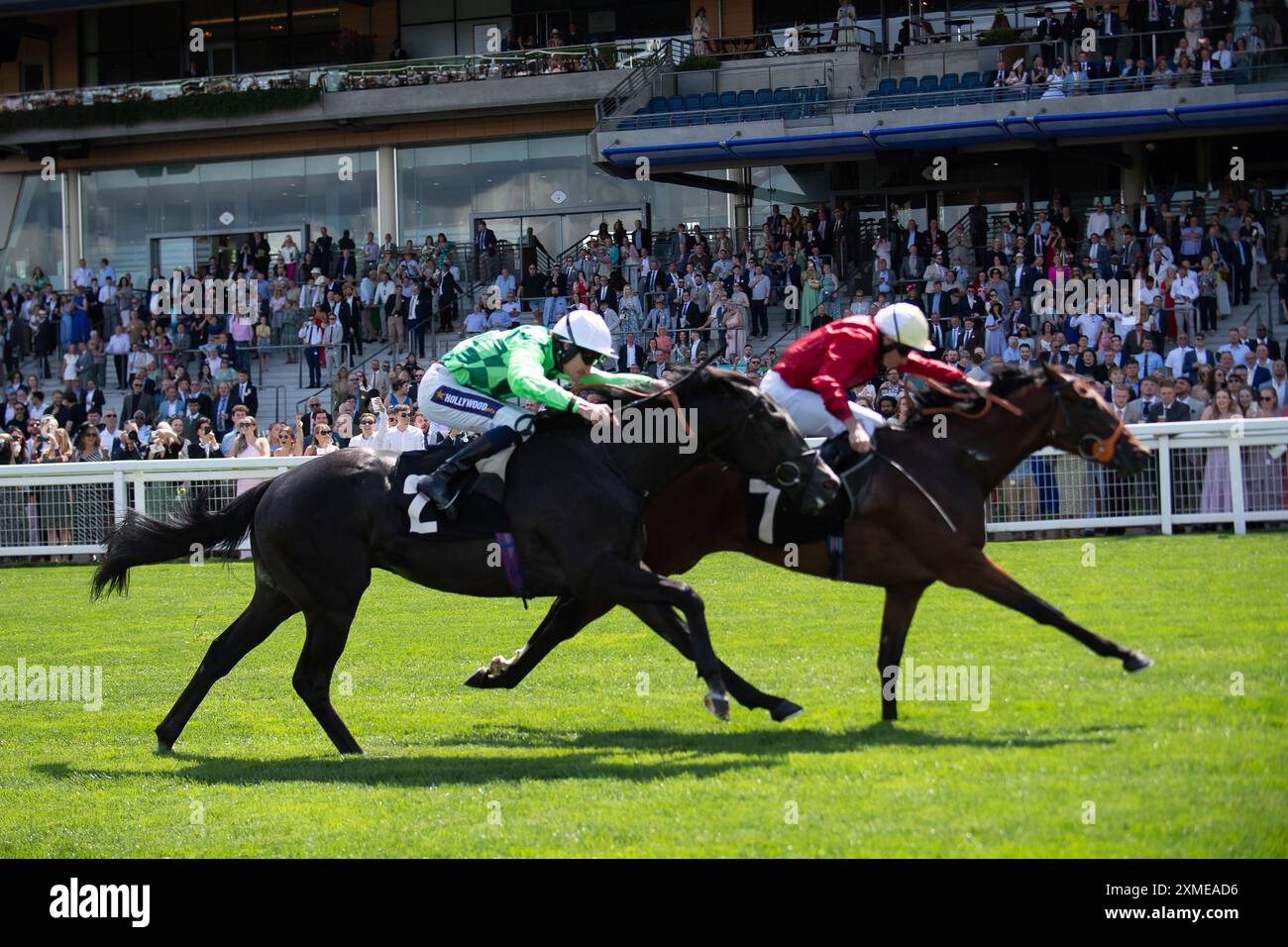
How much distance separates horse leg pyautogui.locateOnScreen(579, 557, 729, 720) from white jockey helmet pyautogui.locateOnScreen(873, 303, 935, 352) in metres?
1.78

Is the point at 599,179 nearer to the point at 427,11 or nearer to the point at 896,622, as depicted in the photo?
the point at 427,11

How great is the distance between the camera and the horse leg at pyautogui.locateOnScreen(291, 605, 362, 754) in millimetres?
7684

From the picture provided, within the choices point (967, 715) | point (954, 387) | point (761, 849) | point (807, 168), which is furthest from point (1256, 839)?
point (807, 168)

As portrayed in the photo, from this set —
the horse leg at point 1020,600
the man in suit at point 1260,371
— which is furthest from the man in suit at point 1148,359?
the horse leg at point 1020,600

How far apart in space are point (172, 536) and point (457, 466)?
1881mm

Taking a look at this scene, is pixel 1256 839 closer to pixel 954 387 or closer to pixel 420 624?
pixel 954 387

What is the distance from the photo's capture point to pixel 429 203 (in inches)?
1222

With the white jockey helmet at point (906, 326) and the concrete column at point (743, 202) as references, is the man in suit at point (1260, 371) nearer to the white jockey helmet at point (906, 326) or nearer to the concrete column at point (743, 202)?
the white jockey helmet at point (906, 326)

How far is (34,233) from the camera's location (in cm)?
3406

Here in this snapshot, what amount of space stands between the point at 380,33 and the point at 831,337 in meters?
26.8

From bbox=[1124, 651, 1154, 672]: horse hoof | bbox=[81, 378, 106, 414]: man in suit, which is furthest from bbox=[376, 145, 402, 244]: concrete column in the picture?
bbox=[1124, 651, 1154, 672]: horse hoof

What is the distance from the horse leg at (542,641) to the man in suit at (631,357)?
11525 millimetres

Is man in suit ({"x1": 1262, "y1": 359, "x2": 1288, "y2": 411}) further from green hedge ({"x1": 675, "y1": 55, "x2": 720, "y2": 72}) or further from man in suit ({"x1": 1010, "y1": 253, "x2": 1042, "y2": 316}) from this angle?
green hedge ({"x1": 675, "y1": 55, "x2": 720, "y2": 72})

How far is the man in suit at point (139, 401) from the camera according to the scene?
2352 centimetres
